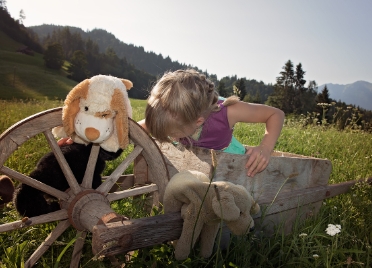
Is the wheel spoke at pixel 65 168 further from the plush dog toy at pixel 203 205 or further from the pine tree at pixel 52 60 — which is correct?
the pine tree at pixel 52 60

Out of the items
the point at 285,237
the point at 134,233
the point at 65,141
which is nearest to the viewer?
the point at 134,233

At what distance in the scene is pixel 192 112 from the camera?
198 cm

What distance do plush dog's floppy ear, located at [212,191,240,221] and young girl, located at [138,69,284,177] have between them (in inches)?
33.0

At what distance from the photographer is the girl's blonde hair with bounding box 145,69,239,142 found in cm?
194

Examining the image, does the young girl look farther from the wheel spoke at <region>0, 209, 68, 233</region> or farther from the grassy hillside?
the grassy hillside

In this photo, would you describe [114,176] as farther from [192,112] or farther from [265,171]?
[265,171]

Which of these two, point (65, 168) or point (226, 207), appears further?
point (65, 168)

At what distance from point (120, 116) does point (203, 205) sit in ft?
2.61

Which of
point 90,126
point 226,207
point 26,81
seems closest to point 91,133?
point 90,126

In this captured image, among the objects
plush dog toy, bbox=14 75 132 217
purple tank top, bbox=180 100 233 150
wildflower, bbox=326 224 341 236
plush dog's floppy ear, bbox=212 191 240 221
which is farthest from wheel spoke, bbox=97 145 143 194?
wildflower, bbox=326 224 341 236

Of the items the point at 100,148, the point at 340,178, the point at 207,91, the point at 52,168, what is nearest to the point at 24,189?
the point at 52,168

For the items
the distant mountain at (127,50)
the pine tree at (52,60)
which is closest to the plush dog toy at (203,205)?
the pine tree at (52,60)

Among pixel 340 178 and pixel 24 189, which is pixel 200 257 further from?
pixel 340 178

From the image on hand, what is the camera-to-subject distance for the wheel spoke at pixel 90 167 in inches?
72.6
